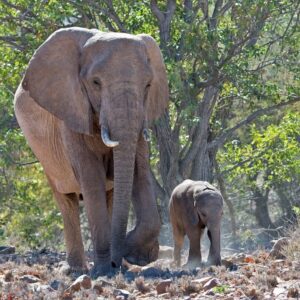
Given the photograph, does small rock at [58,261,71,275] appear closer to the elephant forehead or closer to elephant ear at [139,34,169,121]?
elephant ear at [139,34,169,121]

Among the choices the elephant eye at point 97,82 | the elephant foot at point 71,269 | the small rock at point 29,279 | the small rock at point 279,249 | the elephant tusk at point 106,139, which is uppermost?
the elephant eye at point 97,82

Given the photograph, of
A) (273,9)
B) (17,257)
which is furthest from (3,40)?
(17,257)

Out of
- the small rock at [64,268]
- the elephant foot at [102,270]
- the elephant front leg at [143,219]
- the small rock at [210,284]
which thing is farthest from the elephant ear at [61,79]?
the small rock at [210,284]

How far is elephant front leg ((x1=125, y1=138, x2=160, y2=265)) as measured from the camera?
10195mm

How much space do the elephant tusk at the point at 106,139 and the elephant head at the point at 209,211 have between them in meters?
2.50

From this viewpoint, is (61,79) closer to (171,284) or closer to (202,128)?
(171,284)

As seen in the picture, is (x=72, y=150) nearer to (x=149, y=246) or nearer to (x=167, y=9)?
(x=149, y=246)

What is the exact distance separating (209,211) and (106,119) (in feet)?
9.09

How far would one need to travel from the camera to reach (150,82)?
415 inches

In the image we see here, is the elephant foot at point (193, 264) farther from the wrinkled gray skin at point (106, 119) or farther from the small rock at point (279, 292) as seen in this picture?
the small rock at point (279, 292)

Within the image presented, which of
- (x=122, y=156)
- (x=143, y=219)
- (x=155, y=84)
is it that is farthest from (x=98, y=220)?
(x=155, y=84)

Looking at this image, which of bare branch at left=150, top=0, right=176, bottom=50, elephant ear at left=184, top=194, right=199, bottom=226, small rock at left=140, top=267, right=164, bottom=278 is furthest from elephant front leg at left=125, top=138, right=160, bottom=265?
bare branch at left=150, top=0, right=176, bottom=50

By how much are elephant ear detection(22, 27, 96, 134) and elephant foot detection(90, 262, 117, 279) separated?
1.34 m

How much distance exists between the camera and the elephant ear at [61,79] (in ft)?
35.4
